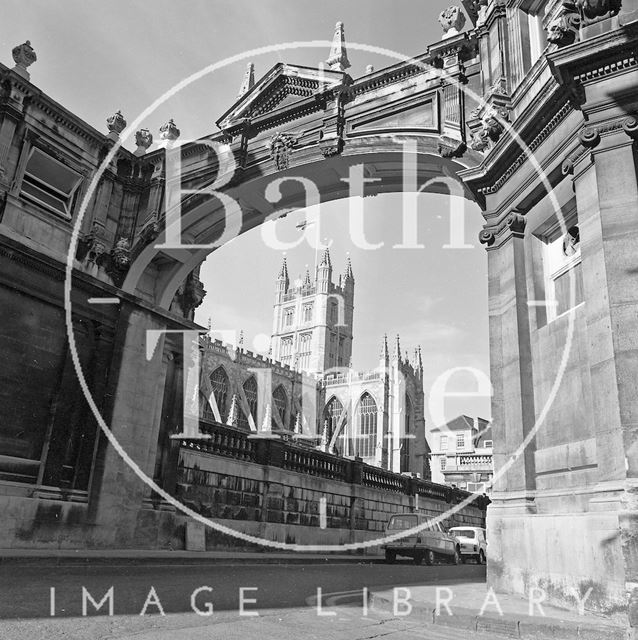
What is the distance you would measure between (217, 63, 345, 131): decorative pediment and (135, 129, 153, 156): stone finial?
239cm

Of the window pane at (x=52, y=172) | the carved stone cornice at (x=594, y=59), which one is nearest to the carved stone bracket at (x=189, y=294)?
the window pane at (x=52, y=172)

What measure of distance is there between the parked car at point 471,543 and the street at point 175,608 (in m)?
15.4

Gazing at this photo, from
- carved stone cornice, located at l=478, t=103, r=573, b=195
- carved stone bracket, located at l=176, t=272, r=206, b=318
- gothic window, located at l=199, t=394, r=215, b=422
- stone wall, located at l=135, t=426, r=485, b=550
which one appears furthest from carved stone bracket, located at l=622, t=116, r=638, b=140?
gothic window, located at l=199, t=394, r=215, b=422

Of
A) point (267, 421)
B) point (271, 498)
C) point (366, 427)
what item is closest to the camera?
point (271, 498)

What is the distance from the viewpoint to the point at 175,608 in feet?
19.9

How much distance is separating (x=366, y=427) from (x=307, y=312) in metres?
32.4

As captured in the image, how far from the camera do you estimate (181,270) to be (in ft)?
53.5

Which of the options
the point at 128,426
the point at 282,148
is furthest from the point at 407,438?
the point at 282,148

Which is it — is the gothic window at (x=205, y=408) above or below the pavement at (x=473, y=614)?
above

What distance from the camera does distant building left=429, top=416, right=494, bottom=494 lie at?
152ft

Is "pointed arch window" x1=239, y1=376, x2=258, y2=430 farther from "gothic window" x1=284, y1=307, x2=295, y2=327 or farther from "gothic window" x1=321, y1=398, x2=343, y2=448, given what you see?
"gothic window" x1=284, y1=307, x2=295, y2=327

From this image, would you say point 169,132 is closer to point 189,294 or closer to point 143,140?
point 143,140

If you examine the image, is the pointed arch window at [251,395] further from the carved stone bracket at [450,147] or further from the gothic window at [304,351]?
the carved stone bracket at [450,147]

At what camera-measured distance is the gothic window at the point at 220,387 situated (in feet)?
240
